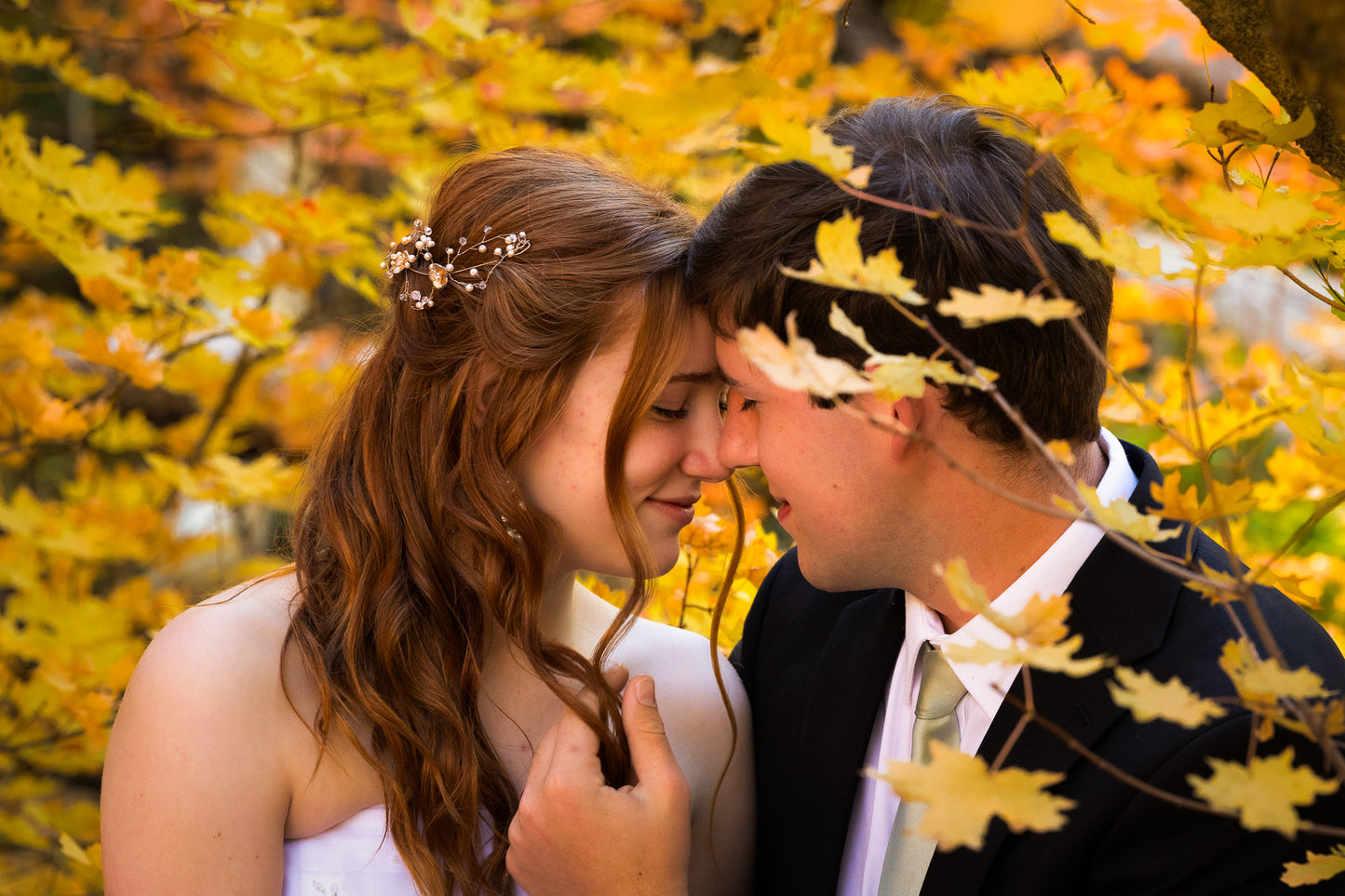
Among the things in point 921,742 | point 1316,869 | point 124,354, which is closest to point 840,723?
point 921,742

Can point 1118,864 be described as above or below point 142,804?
above

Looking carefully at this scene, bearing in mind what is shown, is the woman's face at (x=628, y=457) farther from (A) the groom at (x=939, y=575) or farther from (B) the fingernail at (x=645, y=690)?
(B) the fingernail at (x=645, y=690)

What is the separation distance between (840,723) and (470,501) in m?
0.74

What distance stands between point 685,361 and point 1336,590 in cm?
170

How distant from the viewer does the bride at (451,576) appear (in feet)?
5.04

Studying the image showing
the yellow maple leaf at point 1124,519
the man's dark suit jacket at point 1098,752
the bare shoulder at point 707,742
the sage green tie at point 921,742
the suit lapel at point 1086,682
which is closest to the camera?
the yellow maple leaf at point 1124,519

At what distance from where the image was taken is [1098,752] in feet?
4.54

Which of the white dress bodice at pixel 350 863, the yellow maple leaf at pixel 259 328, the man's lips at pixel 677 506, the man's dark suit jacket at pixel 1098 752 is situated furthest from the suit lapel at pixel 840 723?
the yellow maple leaf at pixel 259 328

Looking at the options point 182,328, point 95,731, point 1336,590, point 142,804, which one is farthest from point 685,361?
point 1336,590

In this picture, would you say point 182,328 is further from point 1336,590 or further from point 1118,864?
point 1336,590

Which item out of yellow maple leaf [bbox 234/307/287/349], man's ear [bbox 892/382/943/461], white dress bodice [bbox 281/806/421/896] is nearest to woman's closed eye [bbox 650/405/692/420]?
man's ear [bbox 892/382/943/461]

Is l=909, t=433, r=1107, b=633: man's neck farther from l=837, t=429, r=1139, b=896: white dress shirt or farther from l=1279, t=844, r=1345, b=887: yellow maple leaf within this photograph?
l=1279, t=844, r=1345, b=887: yellow maple leaf

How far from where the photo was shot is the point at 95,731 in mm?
2180

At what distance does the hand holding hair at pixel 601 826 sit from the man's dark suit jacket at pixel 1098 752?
35cm
